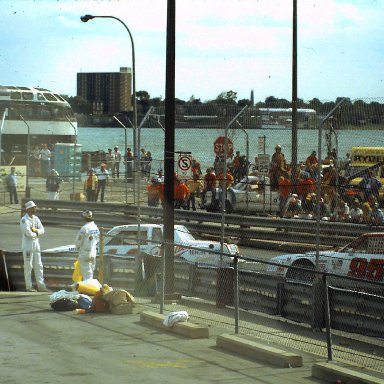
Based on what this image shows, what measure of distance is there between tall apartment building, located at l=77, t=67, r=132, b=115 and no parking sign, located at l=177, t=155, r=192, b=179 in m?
37.4

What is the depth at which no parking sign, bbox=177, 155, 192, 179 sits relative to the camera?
1958 cm

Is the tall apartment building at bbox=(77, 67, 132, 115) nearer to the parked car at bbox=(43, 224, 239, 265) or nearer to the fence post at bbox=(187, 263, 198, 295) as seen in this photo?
the parked car at bbox=(43, 224, 239, 265)

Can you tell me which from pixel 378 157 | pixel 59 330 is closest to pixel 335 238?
pixel 378 157

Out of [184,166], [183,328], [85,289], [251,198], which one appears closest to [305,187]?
[184,166]

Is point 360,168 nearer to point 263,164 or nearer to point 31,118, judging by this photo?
point 263,164

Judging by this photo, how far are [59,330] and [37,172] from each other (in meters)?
25.0

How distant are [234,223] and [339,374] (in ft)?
43.9

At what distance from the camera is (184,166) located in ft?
65.2

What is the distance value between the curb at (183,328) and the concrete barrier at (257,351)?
1.93 ft

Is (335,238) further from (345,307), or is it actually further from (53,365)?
(53,365)

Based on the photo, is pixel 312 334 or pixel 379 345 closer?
pixel 379 345

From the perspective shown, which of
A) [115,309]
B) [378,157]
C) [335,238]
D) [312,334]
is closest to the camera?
[312,334]

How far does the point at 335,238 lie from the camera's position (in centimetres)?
1931

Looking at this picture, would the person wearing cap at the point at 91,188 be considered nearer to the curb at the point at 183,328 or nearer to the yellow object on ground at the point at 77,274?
the yellow object on ground at the point at 77,274
